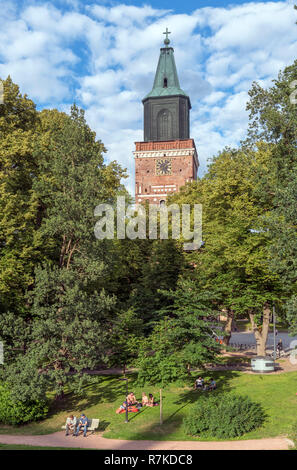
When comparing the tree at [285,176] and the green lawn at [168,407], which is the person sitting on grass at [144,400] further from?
the tree at [285,176]

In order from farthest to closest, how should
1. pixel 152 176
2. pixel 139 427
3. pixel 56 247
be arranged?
1. pixel 152 176
2. pixel 56 247
3. pixel 139 427

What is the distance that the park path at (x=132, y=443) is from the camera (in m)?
→ 16.6

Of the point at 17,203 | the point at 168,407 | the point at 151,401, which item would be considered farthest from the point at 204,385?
the point at 17,203

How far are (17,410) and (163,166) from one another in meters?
61.0

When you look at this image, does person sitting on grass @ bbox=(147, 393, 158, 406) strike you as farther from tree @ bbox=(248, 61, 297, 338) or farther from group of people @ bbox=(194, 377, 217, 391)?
tree @ bbox=(248, 61, 297, 338)

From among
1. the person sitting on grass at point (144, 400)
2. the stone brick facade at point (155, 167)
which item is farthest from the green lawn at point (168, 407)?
the stone brick facade at point (155, 167)

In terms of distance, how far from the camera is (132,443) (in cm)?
1870

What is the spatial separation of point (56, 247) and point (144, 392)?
10349 millimetres

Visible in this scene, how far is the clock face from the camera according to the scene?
7931 cm

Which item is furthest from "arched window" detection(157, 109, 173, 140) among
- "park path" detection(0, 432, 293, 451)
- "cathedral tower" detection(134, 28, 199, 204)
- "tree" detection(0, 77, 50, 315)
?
"park path" detection(0, 432, 293, 451)

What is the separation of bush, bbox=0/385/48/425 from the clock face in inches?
2347

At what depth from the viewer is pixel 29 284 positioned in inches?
→ 1033

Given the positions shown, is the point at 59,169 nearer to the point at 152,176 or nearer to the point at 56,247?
the point at 56,247
